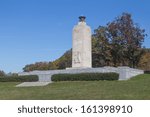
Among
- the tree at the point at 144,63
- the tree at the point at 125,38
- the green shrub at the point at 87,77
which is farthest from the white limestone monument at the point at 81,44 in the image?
the tree at the point at 144,63

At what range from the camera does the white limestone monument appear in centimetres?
3844

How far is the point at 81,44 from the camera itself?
→ 38.5 meters

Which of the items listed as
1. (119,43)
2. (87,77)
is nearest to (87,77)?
(87,77)

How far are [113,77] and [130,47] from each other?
2263cm

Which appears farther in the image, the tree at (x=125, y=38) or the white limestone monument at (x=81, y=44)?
the tree at (x=125, y=38)

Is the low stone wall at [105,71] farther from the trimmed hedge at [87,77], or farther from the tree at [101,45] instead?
the tree at [101,45]

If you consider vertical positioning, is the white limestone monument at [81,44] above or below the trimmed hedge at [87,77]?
above

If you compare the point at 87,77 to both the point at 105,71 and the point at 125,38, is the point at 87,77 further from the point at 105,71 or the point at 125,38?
the point at 125,38

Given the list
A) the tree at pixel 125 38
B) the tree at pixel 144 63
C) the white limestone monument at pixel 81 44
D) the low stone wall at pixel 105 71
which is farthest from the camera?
the tree at pixel 144 63

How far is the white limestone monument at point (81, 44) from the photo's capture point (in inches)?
1513

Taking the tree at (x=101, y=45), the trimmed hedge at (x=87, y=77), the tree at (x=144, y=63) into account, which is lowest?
the trimmed hedge at (x=87, y=77)

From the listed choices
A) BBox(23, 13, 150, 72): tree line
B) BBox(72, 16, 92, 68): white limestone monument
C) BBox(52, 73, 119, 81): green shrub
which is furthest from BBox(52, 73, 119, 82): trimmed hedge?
BBox(23, 13, 150, 72): tree line

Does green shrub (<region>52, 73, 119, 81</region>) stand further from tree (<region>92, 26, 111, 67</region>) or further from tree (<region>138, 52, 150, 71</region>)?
tree (<region>138, 52, 150, 71</region>)

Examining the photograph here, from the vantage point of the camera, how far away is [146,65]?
2603 inches
